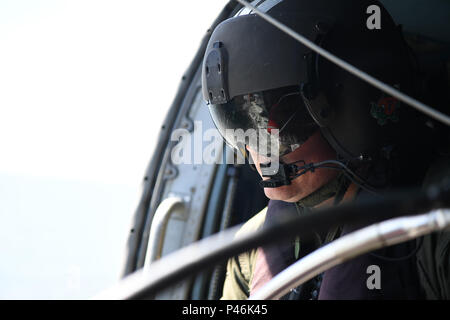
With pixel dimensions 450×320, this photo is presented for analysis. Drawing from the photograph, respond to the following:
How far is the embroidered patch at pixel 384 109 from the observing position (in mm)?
1295

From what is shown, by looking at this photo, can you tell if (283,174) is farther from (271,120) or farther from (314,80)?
(314,80)

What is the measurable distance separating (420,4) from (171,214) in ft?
4.10

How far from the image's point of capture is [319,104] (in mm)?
1251

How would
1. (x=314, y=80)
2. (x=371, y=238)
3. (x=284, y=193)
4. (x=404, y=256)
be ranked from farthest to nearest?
1. (x=284, y=193)
2. (x=314, y=80)
3. (x=404, y=256)
4. (x=371, y=238)

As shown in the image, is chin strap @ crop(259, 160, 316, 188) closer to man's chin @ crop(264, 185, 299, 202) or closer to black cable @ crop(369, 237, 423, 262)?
man's chin @ crop(264, 185, 299, 202)

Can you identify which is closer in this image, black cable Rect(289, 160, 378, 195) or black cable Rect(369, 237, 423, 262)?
black cable Rect(369, 237, 423, 262)

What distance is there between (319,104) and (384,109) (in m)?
0.19

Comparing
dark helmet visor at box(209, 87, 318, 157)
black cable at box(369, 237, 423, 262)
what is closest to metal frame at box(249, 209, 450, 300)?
black cable at box(369, 237, 423, 262)

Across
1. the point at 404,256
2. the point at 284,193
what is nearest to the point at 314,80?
the point at 284,193

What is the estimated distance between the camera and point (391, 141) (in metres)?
1.32

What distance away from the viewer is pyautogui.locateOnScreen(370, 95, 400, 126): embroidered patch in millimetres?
1295

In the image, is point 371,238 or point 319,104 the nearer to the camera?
point 371,238
